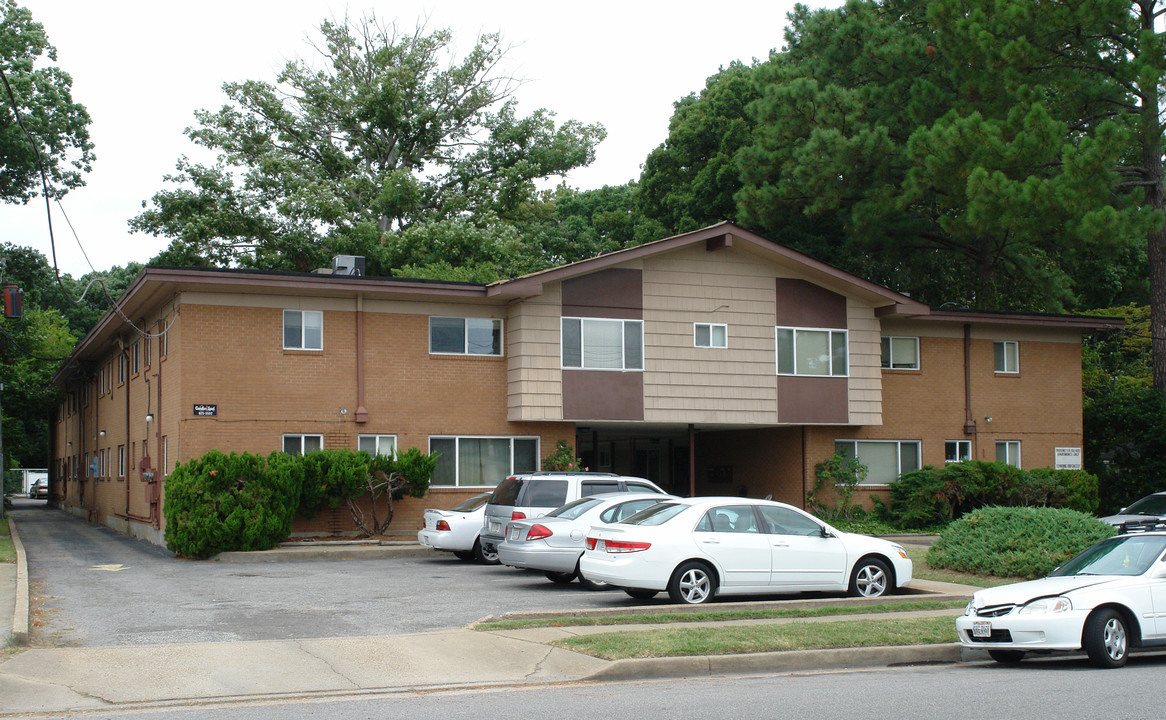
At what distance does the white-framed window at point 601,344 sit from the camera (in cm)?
2588

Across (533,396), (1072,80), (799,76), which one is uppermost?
(799,76)

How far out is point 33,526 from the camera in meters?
35.8

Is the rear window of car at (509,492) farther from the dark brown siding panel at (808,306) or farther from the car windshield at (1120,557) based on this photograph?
the dark brown siding panel at (808,306)

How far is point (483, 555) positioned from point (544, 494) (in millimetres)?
2711

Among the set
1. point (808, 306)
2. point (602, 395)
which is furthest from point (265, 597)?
point (808, 306)

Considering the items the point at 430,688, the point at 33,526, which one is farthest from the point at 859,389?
the point at 33,526

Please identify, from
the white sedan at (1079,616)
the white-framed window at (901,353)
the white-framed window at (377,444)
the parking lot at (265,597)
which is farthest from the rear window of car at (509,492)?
the white-framed window at (901,353)

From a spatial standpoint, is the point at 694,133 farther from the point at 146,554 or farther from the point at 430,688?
the point at 430,688

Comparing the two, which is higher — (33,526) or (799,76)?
(799,76)

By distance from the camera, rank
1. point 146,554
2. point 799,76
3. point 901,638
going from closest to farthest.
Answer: point 901,638, point 146,554, point 799,76

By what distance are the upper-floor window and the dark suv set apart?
271 inches

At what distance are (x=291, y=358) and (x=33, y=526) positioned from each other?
17.1m

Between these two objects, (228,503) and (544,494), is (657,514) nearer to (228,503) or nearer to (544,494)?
(544,494)

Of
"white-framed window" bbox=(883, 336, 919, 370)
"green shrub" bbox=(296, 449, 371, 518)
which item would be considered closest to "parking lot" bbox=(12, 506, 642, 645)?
"green shrub" bbox=(296, 449, 371, 518)
